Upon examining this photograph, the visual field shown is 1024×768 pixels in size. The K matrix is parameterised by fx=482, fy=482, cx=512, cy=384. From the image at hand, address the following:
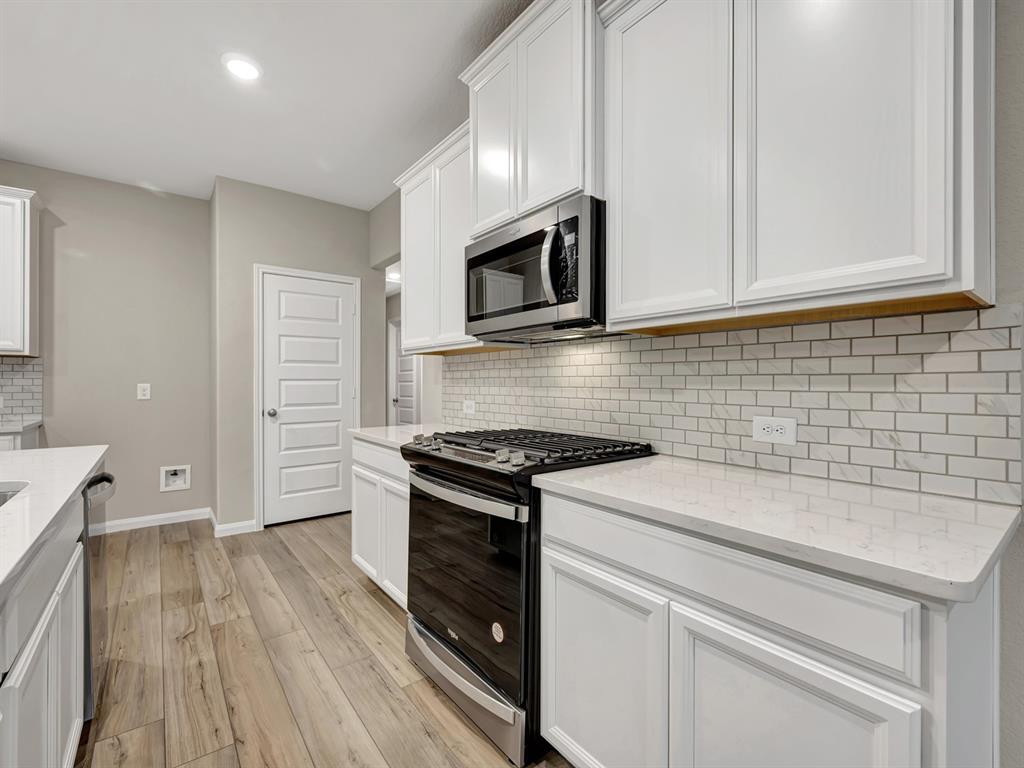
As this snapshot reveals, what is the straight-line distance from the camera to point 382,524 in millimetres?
2449

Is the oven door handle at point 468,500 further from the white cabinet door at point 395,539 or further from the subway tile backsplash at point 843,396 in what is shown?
the subway tile backsplash at point 843,396

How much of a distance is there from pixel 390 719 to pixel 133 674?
1126 mm

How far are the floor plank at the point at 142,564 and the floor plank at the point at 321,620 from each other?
69cm

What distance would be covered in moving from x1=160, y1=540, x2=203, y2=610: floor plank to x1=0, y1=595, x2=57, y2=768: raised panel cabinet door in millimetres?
1626

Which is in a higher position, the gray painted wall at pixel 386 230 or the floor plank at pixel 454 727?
the gray painted wall at pixel 386 230

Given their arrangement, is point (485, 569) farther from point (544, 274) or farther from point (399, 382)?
point (399, 382)

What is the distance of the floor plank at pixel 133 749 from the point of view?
58.9 inches

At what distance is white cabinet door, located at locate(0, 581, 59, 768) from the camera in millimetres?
824

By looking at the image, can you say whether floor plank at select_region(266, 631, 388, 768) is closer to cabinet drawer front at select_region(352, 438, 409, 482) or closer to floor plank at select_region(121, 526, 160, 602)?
cabinet drawer front at select_region(352, 438, 409, 482)

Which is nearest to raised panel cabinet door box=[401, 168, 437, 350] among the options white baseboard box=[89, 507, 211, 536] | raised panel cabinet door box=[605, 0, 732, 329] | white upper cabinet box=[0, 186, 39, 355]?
raised panel cabinet door box=[605, 0, 732, 329]

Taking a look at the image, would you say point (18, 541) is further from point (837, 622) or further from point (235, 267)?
point (235, 267)

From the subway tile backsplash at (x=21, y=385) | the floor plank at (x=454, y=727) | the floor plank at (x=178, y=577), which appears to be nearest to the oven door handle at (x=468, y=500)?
the floor plank at (x=454, y=727)

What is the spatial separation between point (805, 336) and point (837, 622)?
87 centimetres

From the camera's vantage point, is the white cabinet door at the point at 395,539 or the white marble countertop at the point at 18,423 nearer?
the white cabinet door at the point at 395,539
